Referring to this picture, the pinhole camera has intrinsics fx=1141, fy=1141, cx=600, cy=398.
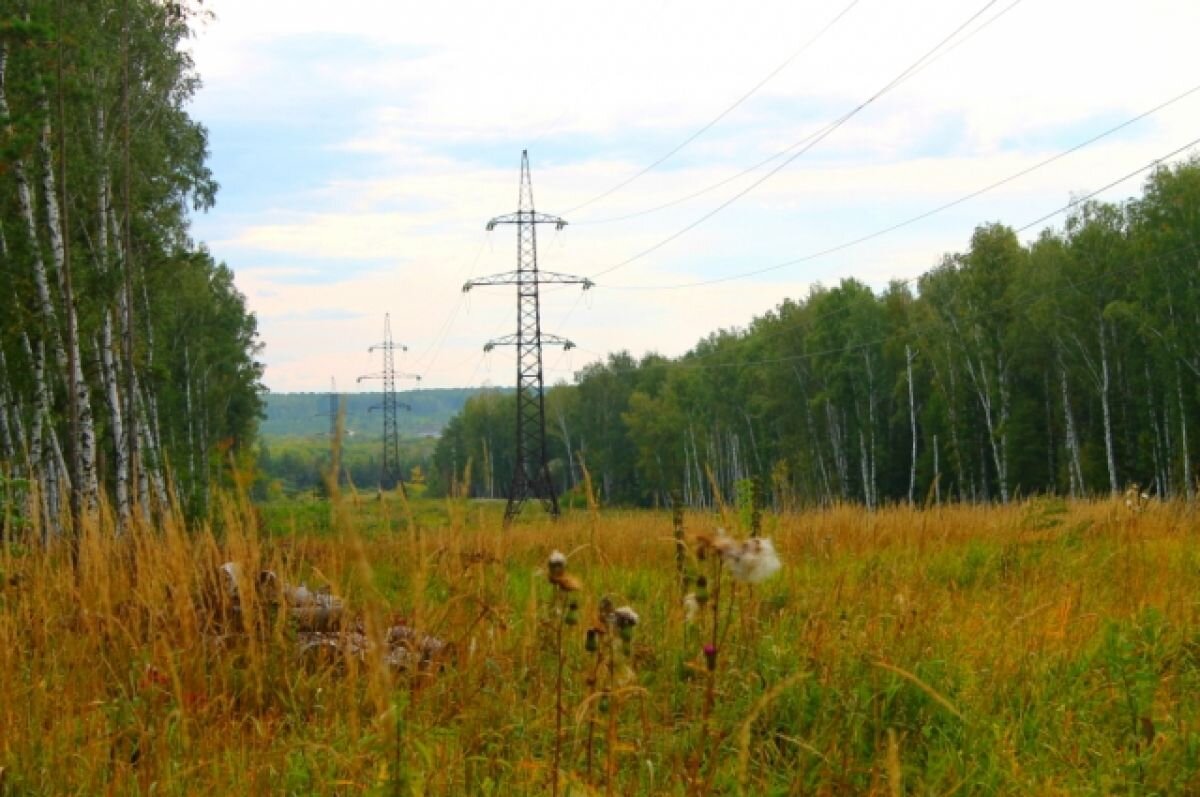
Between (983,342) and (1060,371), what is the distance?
3.59m

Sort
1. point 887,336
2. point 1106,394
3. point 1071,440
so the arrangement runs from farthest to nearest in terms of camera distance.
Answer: point 887,336 → point 1071,440 → point 1106,394

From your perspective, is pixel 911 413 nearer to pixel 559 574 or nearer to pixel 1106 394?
pixel 1106 394

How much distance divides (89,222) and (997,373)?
29.8 metres

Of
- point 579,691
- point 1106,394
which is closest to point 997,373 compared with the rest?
point 1106,394

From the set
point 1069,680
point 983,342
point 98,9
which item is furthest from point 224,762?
point 983,342

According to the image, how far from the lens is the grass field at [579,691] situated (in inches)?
120

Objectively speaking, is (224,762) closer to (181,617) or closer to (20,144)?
(181,617)

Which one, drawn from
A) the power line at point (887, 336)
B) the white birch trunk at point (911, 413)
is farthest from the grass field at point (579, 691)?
the white birch trunk at point (911, 413)

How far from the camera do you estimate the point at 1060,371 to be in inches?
1373

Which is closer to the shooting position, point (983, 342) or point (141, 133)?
point (141, 133)

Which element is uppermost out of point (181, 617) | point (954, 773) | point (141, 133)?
point (141, 133)

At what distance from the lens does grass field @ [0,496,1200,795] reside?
120 inches

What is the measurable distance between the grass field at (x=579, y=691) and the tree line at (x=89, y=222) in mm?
5353

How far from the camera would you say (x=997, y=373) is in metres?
38.9
